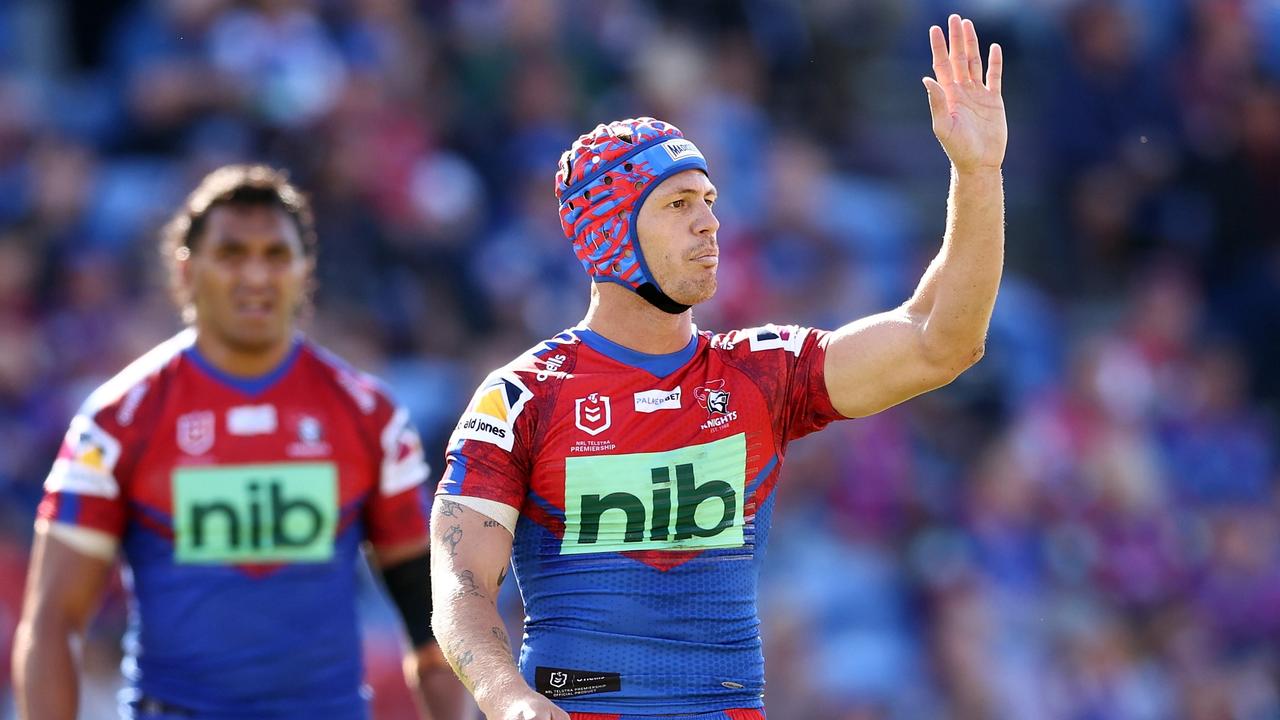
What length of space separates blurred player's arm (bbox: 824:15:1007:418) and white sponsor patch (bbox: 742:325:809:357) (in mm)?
171

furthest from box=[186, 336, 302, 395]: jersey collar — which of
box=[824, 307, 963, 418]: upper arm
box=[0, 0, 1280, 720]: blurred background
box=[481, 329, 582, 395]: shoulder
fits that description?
box=[0, 0, 1280, 720]: blurred background

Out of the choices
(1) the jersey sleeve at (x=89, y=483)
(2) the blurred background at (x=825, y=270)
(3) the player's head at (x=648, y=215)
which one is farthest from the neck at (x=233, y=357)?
(2) the blurred background at (x=825, y=270)

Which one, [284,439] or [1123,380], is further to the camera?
[1123,380]

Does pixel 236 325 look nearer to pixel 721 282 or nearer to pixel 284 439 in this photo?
pixel 284 439

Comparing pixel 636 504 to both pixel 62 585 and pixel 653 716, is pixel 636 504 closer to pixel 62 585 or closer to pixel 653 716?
pixel 653 716

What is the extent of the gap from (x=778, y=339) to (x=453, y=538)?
109cm

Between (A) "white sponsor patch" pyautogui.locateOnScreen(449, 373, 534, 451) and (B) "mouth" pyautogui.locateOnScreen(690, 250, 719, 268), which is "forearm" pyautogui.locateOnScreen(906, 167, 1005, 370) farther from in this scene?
(A) "white sponsor patch" pyautogui.locateOnScreen(449, 373, 534, 451)

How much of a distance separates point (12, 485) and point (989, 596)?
590cm

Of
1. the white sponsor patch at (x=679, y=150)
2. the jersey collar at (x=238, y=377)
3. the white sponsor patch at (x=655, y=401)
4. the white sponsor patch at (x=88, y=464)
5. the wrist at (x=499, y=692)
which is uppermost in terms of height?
the white sponsor patch at (x=679, y=150)

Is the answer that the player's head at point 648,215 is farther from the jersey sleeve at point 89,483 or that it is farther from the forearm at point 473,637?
the jersey sleeve at point 89,483

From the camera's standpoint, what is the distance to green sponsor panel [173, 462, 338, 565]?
6047 millimetres

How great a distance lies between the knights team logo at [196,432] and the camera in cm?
612

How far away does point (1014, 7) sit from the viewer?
49.2 ft

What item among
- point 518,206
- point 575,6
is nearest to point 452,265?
point 518,206
